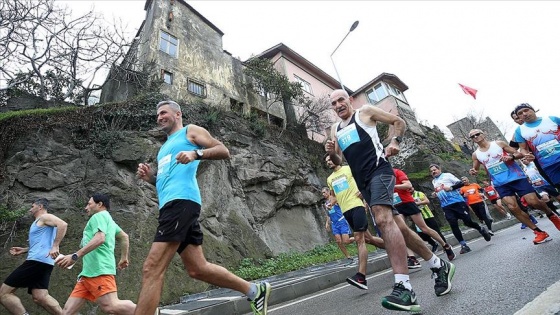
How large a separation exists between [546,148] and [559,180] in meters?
0.54

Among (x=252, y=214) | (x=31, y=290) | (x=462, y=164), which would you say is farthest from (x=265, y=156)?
(x=462, y=164)

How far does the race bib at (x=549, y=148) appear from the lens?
460 cm

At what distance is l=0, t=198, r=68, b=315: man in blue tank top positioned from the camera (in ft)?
14.5

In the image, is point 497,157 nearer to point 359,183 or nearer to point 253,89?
point 359,183

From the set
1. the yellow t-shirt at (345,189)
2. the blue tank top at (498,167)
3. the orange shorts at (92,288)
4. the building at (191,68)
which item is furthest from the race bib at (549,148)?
the building at (191,68)

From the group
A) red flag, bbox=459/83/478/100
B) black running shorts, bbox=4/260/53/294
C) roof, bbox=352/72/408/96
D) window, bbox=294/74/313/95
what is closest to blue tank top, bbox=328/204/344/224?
black running shorts, bbox=4/260/53/294

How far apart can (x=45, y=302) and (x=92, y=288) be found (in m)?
1.54

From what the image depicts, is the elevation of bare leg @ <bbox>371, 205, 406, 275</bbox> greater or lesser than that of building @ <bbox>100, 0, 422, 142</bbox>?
lesser

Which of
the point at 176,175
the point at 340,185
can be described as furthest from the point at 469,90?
the point at 176,175

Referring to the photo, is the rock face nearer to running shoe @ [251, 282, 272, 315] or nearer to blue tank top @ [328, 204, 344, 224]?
blue tank top @ [328, 204, 344, 224]

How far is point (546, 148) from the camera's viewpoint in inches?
184

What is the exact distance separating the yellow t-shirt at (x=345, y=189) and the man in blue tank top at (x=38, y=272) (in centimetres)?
432

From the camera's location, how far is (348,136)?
335 centimetres

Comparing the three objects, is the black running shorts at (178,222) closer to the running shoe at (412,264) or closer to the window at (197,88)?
the running shoe at (412,264)
